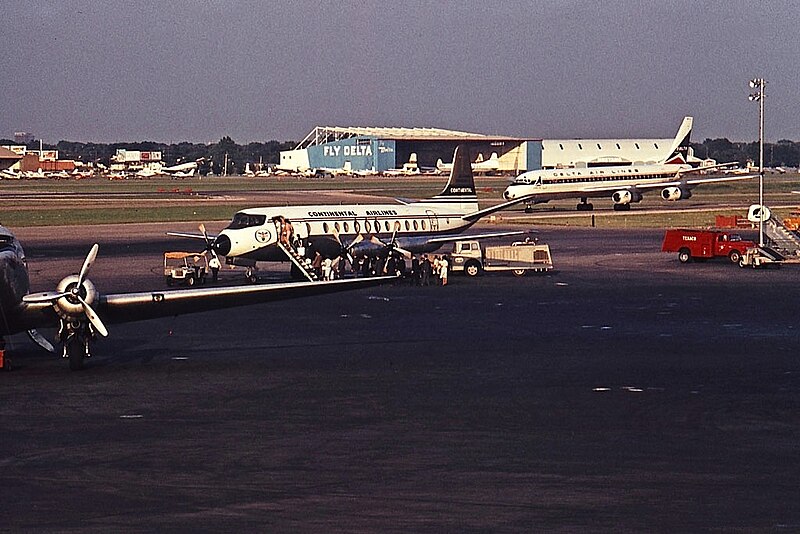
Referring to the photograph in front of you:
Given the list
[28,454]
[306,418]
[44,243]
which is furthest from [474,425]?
[44,243]

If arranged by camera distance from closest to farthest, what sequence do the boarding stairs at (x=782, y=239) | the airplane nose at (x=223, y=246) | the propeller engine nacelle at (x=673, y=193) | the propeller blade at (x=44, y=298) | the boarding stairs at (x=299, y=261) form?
the propeller blade at (x=44, y=298), the boarding stairs at (x=299, y=261), the airplane nose at (x=223, y=246), the boarding stairs at (x=782, y=239), the propeller engine nacelle at (x=673, y=193)

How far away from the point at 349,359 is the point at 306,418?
296 inches

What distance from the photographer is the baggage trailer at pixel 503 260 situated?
52562mm

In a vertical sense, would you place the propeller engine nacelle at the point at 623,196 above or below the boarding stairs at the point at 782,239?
above

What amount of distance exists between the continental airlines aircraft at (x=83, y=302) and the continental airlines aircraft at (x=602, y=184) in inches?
2836

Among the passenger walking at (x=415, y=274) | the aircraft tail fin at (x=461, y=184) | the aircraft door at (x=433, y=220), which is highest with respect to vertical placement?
the aircraft tail fin at (x=461, y=184)

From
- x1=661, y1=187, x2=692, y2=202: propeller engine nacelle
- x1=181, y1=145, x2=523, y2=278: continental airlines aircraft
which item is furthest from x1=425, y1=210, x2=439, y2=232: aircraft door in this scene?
x1=661, y1=187, x2=692, y2=202: propeller engine nacelle

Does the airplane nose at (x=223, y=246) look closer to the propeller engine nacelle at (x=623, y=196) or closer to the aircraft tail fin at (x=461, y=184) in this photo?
the aircraft tail fin at (x=461, y=184)

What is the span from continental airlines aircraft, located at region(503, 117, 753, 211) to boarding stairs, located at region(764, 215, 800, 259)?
37.4m

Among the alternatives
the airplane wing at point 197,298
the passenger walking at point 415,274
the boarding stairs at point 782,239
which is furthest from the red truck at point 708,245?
the airplane wing at point 197,298

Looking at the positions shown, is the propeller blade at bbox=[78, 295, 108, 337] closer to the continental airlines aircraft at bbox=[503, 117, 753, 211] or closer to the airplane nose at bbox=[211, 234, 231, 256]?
the airplane nose at bbox=[211, 234, 231, 256]

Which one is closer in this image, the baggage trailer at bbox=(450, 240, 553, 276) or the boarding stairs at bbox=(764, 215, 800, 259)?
the baggage trailer at bbox=(450, 240, 553, 276)

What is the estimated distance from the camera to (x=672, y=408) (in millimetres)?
22672

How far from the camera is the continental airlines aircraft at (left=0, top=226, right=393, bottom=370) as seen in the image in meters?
26.1
